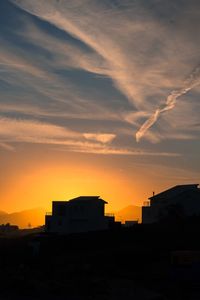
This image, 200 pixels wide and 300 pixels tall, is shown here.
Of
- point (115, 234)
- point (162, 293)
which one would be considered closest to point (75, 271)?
point (162, 293)

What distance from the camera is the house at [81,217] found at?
9638 centimetres

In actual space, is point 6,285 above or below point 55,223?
below

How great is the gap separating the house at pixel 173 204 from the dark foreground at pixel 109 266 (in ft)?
45.0

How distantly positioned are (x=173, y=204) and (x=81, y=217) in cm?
1680

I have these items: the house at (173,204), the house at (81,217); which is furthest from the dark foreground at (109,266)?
the house at (81,217)

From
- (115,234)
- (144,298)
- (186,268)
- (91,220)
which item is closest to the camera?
(144,298)

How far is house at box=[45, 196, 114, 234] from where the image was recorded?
96375mm

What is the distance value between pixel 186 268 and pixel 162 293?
375 cm

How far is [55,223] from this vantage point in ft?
322

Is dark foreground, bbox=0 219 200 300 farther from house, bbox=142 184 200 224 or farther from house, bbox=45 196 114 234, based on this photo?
house, bbox=45 196 114 234

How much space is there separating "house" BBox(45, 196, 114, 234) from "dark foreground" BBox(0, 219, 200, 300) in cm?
1919

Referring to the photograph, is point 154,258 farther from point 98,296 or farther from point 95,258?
point 98,296

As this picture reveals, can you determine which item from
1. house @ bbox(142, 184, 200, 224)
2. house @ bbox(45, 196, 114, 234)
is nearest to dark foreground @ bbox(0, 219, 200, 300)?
house @ bbox(142, 184, 200, 224)

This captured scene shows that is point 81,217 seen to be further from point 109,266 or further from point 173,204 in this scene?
point 109,266
